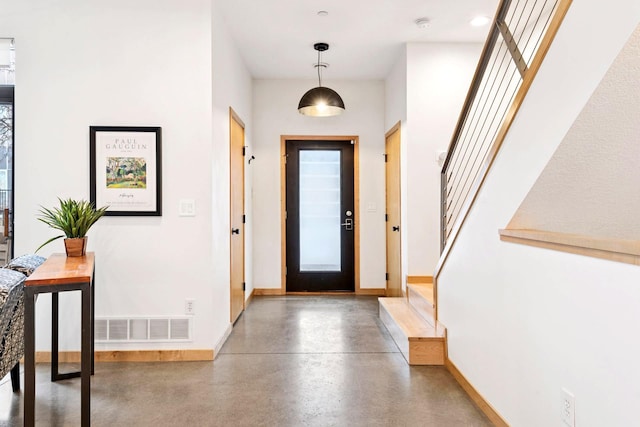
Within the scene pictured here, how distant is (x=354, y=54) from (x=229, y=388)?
11.8 ft

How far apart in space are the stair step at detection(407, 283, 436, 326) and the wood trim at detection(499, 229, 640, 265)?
59.5 inches

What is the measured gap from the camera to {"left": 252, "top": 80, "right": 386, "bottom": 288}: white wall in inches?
213

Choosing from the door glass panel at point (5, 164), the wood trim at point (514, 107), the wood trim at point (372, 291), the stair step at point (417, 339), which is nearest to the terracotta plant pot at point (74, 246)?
the door glass panel at point (5, 164)

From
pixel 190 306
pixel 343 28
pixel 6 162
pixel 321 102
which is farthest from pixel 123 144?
pixel 343 28

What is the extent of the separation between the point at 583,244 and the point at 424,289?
99.2 inches

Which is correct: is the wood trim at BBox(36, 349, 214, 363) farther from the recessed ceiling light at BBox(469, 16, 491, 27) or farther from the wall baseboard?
the recessed ceiling light at BBox(469, 16, 491, 27)

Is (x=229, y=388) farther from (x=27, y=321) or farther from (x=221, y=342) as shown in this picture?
(x=27, y=321)

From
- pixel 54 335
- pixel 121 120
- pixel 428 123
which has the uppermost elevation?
pixel 428 123

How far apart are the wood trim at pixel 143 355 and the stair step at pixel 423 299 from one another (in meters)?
1.79

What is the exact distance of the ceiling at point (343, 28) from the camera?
11.1 feet

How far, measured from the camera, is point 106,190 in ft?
10.2

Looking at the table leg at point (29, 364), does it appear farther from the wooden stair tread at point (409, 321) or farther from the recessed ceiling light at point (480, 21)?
the recessed ceiling light at point (480, 21)

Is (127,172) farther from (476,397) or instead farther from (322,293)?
(322,293)

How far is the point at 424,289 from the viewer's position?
3.89 meters
